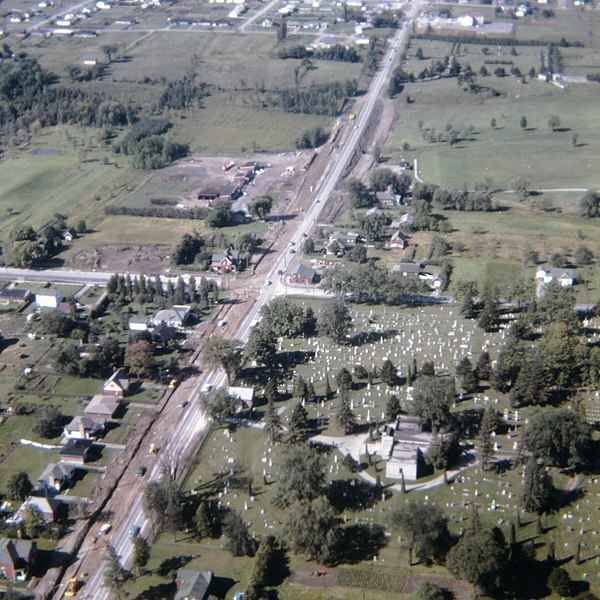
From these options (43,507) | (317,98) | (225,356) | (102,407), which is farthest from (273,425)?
(317,98)

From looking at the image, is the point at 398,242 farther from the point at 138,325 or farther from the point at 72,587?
the point at 72,587

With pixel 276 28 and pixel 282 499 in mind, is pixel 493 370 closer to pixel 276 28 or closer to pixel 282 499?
pixel 282 499

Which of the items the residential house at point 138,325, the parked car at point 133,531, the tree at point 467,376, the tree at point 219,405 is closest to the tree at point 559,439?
the tree at point 467,376

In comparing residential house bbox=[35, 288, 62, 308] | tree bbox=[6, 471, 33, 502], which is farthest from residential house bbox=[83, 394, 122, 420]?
residential house bbox=[35, 288, 62, 308]

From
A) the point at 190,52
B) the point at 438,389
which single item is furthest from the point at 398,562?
the point at 190,52

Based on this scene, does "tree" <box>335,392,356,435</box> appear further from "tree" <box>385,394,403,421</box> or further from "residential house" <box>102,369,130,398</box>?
"residential house" <box>102,369,130,398</box>

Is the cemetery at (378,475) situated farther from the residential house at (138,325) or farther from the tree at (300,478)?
the residential house at (138,325)
